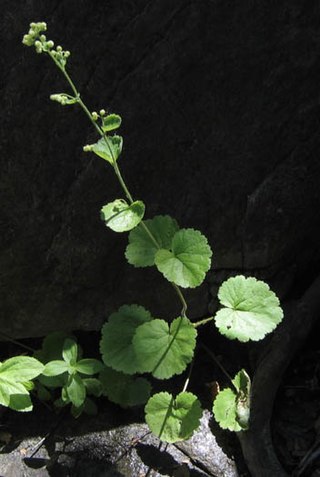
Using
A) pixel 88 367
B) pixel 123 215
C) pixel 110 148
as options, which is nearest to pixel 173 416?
pixel 88 367

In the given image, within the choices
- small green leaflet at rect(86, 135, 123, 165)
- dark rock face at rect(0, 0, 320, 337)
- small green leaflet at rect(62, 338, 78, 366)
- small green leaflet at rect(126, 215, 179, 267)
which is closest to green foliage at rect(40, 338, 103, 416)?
small green leaflet at rect(62, 338, 78, 366)

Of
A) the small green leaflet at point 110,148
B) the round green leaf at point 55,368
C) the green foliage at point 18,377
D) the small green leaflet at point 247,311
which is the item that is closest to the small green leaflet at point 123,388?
the round green leaf at point 55,368

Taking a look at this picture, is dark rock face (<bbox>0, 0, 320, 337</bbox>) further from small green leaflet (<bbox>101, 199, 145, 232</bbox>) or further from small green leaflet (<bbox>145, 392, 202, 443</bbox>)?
Answer: small green leaflet (<bbox>145, 392, 202, 443</bbox>)

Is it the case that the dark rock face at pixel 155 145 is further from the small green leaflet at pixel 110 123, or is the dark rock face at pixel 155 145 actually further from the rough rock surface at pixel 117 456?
the rough rock surface at pixel 117 456

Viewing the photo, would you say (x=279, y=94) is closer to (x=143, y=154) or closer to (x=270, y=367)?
(x=143, y=154)

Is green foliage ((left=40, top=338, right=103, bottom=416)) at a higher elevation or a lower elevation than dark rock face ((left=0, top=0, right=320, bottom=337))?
lower

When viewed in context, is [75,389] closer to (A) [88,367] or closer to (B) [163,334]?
(A) [88,367]
